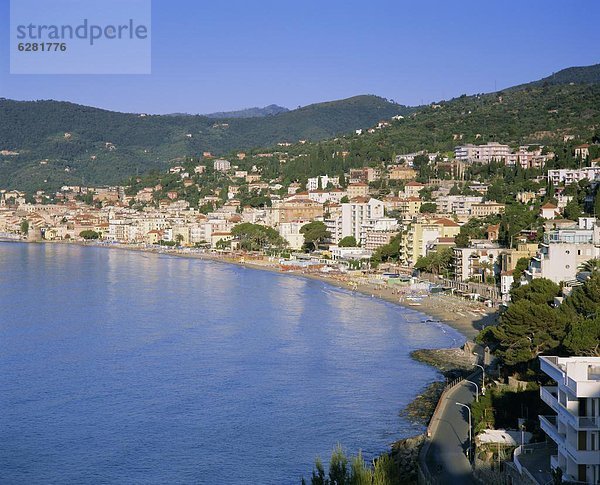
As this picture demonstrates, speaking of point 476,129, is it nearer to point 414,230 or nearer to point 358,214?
point 358,214

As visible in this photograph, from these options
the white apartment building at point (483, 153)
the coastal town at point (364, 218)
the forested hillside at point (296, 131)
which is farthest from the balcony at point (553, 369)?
the white apartment building at point (483, 153)

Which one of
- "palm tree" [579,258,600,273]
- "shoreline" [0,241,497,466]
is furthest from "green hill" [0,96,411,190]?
"palm tree" [579,258,600,273]

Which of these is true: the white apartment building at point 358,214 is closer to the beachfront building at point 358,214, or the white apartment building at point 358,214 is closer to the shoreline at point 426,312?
the beachfront building at point 358,214

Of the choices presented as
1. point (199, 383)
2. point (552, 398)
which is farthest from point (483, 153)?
point (552, 398)

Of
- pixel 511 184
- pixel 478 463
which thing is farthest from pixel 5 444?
pixel 511 184

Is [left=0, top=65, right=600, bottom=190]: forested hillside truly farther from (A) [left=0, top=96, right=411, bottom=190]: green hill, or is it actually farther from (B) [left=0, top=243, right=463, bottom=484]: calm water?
(B) [left=0, top=243, right=463, bottom=484]: calm water

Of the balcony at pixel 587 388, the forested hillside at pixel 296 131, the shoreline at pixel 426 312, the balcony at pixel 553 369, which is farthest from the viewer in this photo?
the forested hillside at pixel 296 131

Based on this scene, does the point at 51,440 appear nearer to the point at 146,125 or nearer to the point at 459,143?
the point at 459,143
